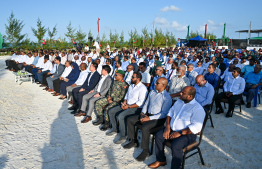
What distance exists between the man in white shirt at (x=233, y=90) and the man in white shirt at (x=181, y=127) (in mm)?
A: 2944

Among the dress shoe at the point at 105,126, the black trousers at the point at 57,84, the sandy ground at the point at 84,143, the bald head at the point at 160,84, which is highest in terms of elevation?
the bald head at the point at 160,84

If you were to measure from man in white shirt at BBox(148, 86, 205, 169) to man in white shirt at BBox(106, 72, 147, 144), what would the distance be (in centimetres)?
113

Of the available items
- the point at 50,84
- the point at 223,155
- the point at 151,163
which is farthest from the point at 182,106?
the point at 50,84

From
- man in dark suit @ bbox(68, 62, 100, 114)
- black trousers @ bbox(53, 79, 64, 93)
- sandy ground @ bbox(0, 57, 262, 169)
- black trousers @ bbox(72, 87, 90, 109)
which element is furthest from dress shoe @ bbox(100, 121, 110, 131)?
black trousers @ bbox(53, 79, 64, 93)

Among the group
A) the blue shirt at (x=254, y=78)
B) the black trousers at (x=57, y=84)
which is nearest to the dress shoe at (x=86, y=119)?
the black trousers at (x=57, y=84)

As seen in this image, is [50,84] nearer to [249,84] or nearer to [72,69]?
[72,69]

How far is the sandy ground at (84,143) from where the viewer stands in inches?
135

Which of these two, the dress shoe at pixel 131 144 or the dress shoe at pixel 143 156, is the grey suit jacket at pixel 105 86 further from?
the dress shoe at pixel 143 156

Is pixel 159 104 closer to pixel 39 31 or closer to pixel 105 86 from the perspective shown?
pixel 105 86

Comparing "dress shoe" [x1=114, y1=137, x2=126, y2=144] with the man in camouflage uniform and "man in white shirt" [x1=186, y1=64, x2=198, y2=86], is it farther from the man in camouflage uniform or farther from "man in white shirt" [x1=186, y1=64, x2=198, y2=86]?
"man in white shirt" [x1=186, y1=64, x2=198, y2=86]

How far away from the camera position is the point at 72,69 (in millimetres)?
7609

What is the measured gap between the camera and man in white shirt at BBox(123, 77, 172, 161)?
11.5 ft

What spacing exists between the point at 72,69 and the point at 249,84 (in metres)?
6.55

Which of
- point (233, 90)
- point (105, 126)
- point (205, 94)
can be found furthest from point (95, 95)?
point (233, 90)
